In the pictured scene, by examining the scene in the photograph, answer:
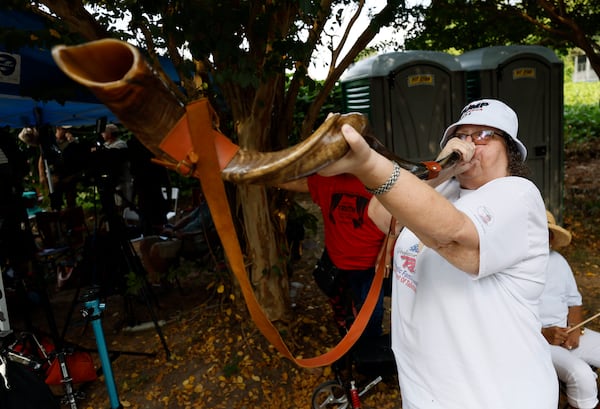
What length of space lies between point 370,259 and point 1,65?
2989 millimetres

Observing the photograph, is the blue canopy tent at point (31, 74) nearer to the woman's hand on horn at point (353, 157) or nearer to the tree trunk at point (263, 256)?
the tree trunk at point (263, 256)

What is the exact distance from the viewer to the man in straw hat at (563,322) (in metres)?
2.69

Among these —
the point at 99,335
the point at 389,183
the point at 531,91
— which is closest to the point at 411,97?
the point at 531,91

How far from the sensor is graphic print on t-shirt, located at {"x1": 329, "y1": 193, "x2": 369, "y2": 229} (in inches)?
118

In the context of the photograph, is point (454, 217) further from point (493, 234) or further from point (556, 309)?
point (556, 309)

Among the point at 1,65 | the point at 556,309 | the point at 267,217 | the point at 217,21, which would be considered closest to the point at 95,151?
the point at 1,65

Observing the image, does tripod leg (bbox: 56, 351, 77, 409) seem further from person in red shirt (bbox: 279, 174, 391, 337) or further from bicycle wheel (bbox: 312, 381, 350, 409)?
person in red shirt (bbox: 279, 174, 391, 337)

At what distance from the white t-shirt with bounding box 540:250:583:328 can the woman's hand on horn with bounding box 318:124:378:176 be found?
2.43 meters

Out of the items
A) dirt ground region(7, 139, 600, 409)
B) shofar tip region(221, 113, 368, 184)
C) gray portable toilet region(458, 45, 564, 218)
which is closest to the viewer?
shofar tip region(221, 113, 368, 184)

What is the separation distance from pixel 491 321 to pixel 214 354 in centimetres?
309

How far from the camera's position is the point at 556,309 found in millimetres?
2861

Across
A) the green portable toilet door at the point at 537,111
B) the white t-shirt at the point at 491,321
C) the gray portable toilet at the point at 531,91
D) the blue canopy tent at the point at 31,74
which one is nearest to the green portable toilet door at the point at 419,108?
the gray portable toilet at the point at 531,91

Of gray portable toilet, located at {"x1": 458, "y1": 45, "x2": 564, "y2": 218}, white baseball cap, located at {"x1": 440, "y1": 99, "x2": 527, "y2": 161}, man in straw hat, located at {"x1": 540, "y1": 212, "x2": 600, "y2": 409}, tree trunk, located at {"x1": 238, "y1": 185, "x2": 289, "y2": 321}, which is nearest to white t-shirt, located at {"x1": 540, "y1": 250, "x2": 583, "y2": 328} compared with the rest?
man in straw hat, located at {"x1": 540, "y1": 212, "x2": 600, "y2": 409}

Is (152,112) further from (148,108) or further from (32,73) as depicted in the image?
(32,73)
